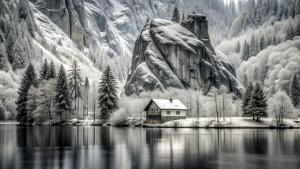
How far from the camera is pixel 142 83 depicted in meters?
124

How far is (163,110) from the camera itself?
87.8 m

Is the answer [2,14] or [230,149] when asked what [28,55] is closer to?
[2,14]

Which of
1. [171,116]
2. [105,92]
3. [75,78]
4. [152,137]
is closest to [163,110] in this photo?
[171,116]

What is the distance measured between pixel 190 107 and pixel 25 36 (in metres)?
113

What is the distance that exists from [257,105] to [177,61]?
65.6 meters

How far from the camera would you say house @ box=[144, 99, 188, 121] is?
8769 cm

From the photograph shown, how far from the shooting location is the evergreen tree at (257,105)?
244 ft

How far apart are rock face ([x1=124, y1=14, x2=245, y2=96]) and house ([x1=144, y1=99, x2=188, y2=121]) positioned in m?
35.7

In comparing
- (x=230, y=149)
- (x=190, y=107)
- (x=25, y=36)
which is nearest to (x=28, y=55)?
(x=25, y=36)

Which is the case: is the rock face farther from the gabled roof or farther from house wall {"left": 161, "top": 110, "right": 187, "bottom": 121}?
house wall {"left": 161, "top": 110, "right": 187, "bottom": 121}

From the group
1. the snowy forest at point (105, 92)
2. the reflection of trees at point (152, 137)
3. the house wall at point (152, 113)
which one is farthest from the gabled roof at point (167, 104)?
the reflection of trees at point (152, 137)

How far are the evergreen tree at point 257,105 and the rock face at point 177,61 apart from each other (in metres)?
53.2

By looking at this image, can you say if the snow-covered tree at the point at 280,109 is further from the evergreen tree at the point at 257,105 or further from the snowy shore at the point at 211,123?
the evergreen tree at the point at 257,105

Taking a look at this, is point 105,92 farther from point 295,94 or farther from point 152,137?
point 295,94
